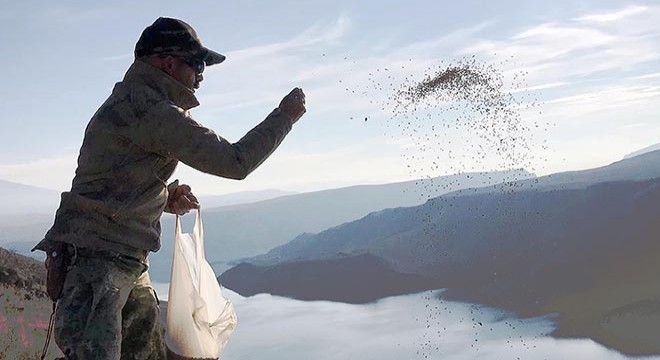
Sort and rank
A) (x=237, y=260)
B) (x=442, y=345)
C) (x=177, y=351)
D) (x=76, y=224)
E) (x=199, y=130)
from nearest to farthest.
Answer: (x=199, y=130) → (x=76, y=224) → (x=177, y=351) → (x=442, y=345) → (x=237, y=260)

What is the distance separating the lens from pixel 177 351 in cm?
388

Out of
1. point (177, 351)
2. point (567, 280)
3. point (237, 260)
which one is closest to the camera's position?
point (177, 351)

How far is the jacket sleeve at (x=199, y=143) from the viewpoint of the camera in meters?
3.02

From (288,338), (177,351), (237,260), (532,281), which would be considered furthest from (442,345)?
(177,351)

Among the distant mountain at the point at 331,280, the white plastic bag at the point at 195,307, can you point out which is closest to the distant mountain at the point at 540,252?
the distant mountain at the point at 331,280

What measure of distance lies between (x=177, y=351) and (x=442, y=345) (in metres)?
126

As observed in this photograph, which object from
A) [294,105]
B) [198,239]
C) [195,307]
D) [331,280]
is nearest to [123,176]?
[294,105]

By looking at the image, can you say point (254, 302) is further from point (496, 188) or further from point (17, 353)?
point (17, 353)

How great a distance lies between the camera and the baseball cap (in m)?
3.24

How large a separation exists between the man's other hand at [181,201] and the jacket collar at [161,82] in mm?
761

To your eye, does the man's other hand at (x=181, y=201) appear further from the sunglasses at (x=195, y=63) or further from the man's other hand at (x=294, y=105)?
the man's other hand at (x=294, y=105)

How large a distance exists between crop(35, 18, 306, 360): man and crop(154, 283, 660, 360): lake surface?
92.4 metres

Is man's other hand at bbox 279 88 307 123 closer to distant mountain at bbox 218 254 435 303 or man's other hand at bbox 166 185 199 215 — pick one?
man's other hand at bbox 166 185 199 215

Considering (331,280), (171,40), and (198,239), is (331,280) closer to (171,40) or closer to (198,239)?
(198,239)
